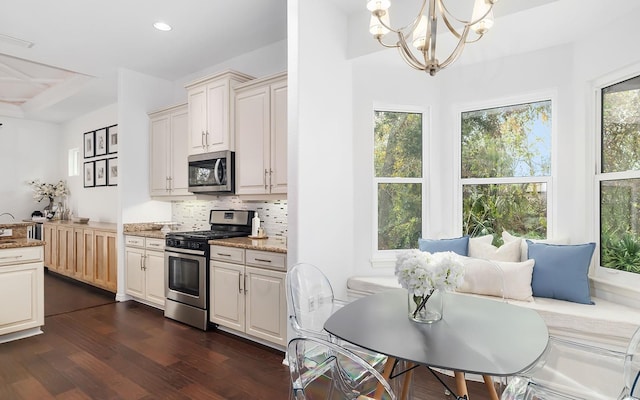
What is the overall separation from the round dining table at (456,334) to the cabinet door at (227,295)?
1591 millimetres

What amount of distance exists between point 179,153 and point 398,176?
8.99 ft

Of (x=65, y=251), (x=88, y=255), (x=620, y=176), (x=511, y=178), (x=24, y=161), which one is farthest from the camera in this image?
(x=24, y=161)

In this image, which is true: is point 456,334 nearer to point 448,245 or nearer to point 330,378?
point 330,378

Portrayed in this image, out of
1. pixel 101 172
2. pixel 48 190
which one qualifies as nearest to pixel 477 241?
pixel 101 172

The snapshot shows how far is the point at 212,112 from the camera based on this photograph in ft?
12.9

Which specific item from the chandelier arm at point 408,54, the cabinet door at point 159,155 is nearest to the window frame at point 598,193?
the chandelier arm at point 408,54

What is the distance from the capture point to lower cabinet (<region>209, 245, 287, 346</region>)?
9.78 ft

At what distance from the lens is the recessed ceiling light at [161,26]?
3.46 metres

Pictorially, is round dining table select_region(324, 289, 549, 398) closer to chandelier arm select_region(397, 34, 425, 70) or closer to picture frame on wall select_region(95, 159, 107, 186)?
chandelier arm select_region(397, 34, 425, 70)

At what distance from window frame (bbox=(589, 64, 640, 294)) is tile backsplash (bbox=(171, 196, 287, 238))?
8.62 ft

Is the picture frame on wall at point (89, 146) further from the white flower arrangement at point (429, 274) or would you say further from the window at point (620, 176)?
the window at point (620, 176)

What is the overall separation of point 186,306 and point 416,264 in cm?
285

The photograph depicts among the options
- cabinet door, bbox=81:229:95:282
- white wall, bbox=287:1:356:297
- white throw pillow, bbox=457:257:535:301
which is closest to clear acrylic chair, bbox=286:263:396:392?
white wall, bbox=287:1:356:297

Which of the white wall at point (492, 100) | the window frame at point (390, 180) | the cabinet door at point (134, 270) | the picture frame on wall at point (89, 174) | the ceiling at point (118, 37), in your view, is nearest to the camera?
the white wall at point (492, 100)
